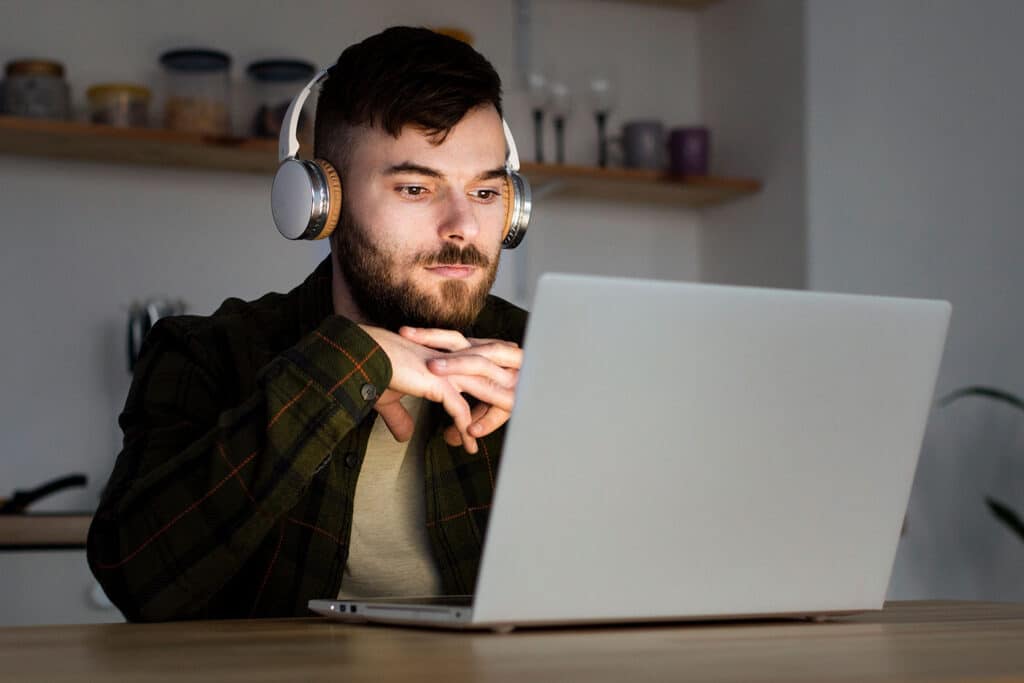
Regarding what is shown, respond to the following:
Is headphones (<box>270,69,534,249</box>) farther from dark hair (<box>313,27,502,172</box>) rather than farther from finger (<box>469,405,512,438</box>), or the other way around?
finger (<box>469,405,512,438</box>)

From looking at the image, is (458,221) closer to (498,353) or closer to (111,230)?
(498,353)

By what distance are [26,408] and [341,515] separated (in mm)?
1802

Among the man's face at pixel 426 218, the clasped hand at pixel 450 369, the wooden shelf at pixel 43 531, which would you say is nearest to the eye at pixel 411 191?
the man's face at pixel 426 218

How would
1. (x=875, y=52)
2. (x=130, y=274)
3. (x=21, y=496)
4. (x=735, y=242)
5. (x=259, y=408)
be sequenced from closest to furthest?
(x=259, y=408), (x=21, y=496), (x=130, y=274), (x=875, y=52), (x=735, y=242)

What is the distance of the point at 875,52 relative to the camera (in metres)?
3.28

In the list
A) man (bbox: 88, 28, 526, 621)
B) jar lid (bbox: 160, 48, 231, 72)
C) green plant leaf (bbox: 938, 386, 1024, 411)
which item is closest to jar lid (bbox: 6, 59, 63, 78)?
jar lid (bbox: 160, 48, 231, 72)

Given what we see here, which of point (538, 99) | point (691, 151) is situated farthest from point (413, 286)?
point (691, 151)

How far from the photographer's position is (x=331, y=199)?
4.66 feet

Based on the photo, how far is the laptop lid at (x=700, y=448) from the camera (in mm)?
778

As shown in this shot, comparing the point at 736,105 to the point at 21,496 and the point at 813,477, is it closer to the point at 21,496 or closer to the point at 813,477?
the point at 21,496

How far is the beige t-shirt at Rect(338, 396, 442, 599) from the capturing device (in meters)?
1.42

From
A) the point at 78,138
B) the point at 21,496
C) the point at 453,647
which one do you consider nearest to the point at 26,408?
the point at 21,496

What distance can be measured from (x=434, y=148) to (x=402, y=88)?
8 centimetres

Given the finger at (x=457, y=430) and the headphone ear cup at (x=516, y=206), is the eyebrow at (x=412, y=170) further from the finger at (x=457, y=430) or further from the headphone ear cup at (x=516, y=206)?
the finger at (x=457, y=430)
